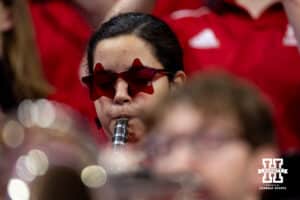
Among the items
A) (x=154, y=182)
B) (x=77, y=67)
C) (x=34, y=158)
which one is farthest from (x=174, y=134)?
(x=77, y=67)

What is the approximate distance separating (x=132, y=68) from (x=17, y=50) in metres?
0.49

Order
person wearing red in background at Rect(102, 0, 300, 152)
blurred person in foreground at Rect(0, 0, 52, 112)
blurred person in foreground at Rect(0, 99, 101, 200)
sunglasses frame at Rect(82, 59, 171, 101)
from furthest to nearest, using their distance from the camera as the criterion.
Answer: blurred person in foreground at Rect(0, 0, 52, 112) < person wearing red in background at Rect(102, 0, 300, 152) < sunglasses frame at Rect(82, 59, 171, 101) < blurred person in foreground at Rect(0, 99, 101, 200)

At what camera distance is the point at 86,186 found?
1065mm

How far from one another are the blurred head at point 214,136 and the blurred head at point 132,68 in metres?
0.46

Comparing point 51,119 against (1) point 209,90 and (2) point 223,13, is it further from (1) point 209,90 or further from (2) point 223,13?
(2) point 223,13

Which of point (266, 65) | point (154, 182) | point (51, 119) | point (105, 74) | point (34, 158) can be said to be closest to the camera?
point (154, 182)

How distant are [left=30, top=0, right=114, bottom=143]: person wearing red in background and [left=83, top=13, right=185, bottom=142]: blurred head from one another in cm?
41

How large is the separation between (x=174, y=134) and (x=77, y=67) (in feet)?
3.66

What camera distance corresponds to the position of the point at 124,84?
1.54 metres

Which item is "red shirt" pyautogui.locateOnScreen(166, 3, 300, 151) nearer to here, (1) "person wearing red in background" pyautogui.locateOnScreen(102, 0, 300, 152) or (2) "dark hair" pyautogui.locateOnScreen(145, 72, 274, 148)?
(1) "person wearing red in background" pyautogui.locateOnScreen(102, 0, 300, 152)

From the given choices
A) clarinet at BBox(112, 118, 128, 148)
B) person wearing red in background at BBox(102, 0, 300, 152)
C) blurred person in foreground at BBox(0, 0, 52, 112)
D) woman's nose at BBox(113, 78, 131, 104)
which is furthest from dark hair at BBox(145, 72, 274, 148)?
blurred person in foreground at BBox(0, 0, 52, 112)

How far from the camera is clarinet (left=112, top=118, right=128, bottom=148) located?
143cm

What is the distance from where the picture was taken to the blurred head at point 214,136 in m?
0.94

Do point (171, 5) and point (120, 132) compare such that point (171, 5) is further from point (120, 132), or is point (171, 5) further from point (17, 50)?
point (120, 132)
